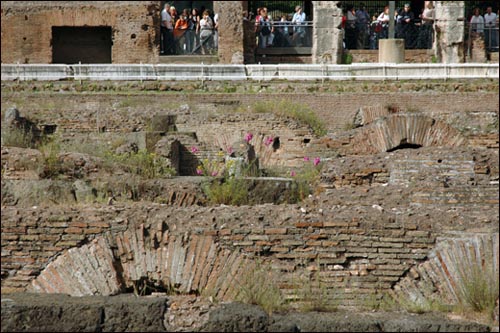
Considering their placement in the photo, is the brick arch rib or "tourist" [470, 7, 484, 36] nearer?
the brick arch rib

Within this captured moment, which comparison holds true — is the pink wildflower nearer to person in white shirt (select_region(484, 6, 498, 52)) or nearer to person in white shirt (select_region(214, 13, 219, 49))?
person in white shirt (select_region(214, 13, 219, 49))

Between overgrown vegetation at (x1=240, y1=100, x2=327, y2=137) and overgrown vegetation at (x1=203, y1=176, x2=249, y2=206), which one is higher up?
overgrown vegetation at (x1=240, y1=100, x2=327, y2=137)

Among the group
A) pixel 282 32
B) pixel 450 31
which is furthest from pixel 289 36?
A: pixel 450 31

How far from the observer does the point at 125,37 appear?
23.8m

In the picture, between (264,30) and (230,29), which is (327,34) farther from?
(230,29)

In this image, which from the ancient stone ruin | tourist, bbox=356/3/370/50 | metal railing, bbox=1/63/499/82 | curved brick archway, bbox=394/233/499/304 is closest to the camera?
the ancient stone ruin

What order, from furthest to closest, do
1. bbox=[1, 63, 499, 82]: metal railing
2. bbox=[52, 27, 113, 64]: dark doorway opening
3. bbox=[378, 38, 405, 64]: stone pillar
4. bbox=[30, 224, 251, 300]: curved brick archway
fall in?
bbox=[52, 27, 113, 64]: dark doorway opening, bbox=[378, 38, 405, 64]: stone pillar, bbox=[1, 63, 499, 82]: metal railing, bbox=[30, 224, 251, 300]: curved brick archway

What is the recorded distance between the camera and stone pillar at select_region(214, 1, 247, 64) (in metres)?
23.4

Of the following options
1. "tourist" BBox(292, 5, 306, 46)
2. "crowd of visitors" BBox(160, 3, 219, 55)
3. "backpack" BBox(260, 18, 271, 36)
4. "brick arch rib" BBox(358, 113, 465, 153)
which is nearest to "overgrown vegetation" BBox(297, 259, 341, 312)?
"brick arch rib" BBox(358, 113, 465, 153)

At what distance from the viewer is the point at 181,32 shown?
23.6 metres

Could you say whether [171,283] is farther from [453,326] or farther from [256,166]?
[256,166]

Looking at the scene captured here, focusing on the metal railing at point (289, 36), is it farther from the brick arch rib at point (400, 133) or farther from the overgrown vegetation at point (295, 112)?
the brick arch rib at point (400, 133)

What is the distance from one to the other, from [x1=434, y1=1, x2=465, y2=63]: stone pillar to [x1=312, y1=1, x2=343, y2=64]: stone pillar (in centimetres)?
208

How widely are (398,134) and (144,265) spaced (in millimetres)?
7112
